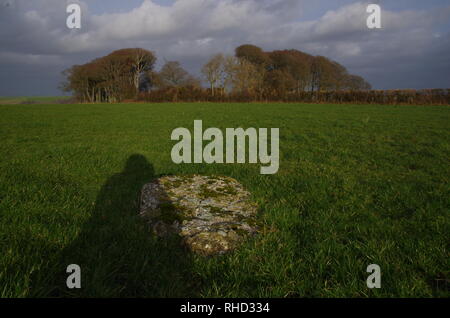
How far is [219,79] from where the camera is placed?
68062 mm

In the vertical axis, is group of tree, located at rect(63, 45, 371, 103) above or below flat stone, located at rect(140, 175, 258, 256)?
above

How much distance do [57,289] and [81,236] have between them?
0.83 metres

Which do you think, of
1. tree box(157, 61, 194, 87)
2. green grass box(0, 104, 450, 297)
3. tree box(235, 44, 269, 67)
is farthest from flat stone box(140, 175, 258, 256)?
tree box(235, 44, 269, 67)

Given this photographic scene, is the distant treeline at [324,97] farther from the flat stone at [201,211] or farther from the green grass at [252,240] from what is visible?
the flat stone at [201,211]

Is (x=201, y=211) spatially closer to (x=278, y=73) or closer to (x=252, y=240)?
(x=252, y=240)

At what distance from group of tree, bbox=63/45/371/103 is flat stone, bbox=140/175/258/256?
64.6 metres

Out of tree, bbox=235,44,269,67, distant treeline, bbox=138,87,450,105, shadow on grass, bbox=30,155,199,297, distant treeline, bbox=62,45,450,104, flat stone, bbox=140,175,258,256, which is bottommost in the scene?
shadow on grass, bbox=30,155,199,297

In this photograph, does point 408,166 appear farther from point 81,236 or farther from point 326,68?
point 326,68

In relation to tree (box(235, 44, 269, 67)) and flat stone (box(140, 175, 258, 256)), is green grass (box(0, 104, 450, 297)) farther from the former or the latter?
tree (box(235, 44, 269, 67))

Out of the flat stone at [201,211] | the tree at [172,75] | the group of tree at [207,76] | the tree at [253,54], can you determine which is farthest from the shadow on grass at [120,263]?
the tree at [253,54]

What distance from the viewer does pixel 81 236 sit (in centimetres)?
301

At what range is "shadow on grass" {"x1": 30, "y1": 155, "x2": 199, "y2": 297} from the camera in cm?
224

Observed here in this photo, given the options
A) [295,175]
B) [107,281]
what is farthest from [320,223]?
[107,281]

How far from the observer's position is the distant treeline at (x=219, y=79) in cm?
5659
